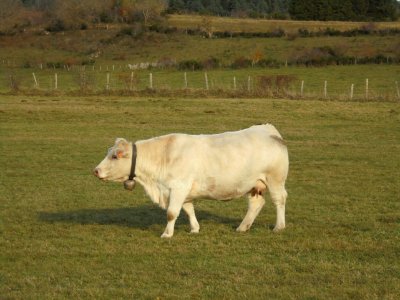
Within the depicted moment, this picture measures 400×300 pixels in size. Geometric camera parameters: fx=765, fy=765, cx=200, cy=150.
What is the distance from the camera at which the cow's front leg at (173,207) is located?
11.2 meters

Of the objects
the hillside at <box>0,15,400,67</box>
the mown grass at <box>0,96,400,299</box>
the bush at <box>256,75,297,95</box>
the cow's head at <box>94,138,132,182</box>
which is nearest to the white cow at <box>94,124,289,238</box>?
the cow's head at <box>94,138,132,182</box>

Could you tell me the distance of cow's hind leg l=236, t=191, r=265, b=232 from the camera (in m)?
11.9

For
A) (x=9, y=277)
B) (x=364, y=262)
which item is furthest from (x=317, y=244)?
(x=9, y=277)

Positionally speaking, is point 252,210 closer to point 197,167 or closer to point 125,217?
point 197,167

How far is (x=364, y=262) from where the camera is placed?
9727 millimetres

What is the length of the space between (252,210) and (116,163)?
226 centimetres

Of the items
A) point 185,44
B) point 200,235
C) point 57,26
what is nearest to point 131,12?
point 57,26

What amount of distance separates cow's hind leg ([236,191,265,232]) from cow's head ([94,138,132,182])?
196cm

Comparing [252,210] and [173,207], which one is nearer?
[173,207]

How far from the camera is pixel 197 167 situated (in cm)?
1140

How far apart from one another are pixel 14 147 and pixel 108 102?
15462 mm

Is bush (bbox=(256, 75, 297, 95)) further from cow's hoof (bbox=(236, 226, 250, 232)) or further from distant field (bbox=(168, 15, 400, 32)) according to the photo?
distant field (bbox=(168, 15, 400, 32))

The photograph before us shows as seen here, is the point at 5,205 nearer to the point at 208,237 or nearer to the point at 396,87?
the point at 208,237

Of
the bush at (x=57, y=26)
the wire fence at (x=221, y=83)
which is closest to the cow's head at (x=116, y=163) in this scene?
the wire fence at (x=221, y=83)
